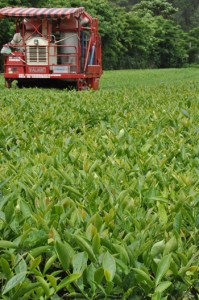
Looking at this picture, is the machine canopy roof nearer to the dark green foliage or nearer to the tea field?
the tea field

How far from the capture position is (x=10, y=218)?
7.80 feet

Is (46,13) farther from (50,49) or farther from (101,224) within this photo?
(101,224)

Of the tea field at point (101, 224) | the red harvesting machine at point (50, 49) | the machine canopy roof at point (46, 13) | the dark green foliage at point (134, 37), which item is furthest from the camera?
the dark green foliage at point (134, 37)

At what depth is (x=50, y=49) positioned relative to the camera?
1688cm

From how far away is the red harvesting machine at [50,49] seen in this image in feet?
54.4

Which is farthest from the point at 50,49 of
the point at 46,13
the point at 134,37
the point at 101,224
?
the point at 134,37

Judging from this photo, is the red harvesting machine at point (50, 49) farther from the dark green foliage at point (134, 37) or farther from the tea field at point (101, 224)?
the dark green foliage at point (134, 37)

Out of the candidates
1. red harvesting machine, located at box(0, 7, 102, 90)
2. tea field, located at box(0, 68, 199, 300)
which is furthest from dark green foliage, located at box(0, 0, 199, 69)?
tea field, located at box(0, 68, 199, 300)

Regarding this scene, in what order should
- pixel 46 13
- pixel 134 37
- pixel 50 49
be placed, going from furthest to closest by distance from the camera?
1. pixel 134 37
2. pixel 50 49
3. pixel 46 13

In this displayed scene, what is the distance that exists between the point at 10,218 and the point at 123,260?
1.93 feet

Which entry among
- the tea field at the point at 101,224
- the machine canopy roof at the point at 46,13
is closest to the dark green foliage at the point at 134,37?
the machine canopy roof at the point at 46,13

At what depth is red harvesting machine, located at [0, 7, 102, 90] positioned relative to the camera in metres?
16.6

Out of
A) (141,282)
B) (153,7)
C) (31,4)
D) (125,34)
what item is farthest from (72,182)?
(153,7)

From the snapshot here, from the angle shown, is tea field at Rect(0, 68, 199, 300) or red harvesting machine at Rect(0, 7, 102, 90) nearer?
tea field at Rect(0, 68, 199, 300)
